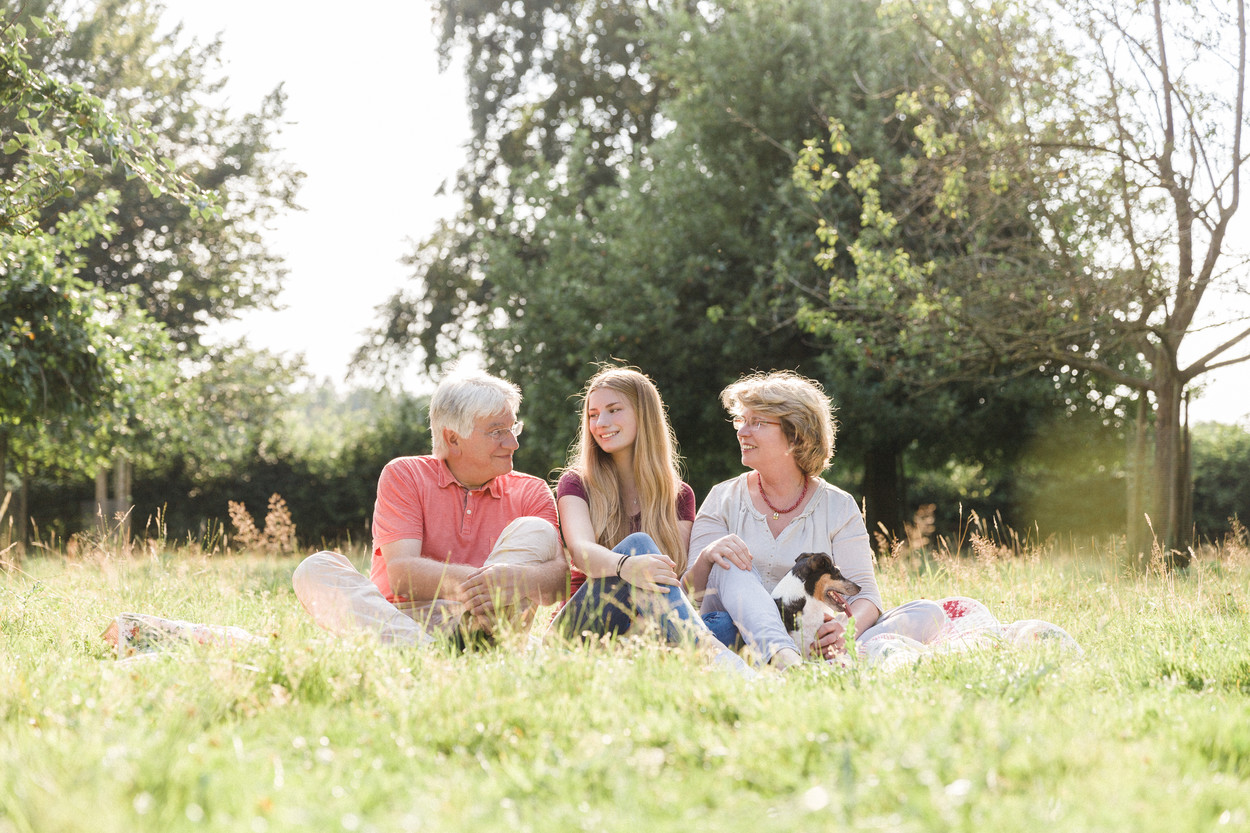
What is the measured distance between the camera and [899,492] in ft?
47.8

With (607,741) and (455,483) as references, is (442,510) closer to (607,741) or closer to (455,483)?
(455,483)

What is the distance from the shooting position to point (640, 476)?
4652mm

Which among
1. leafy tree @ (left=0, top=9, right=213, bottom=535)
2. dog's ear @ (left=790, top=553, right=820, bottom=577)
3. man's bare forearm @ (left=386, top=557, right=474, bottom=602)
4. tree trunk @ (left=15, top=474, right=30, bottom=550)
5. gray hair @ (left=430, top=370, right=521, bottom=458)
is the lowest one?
tree trunk @ (left=15, top=474, right=30, bottom=550)

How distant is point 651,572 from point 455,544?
122 cm

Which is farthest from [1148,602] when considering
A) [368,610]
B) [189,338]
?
[189,338]

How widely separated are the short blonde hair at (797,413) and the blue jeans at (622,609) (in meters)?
1.05

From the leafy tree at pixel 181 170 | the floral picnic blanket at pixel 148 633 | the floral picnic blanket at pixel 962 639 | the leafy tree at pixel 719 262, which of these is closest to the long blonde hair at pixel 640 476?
the floral picnic blanket at pixel 962 639

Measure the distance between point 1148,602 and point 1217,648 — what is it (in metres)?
1.42

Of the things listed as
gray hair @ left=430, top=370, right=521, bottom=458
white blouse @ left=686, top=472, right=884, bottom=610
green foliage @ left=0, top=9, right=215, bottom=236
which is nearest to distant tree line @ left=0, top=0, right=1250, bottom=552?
green foliage @ left=0, top=9, right=215, bottom=236

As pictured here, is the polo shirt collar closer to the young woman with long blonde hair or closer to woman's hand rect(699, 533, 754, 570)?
the young woman with long blonde hair

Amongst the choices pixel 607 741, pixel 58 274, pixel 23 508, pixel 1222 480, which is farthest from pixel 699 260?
pixel 23 508

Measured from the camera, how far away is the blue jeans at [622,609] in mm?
3705

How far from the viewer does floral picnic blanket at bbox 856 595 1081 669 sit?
371 cm

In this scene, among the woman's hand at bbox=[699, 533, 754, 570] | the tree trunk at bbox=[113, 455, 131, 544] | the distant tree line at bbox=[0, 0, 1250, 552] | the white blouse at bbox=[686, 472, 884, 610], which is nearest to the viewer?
the woman's hand at bbox=[699, 533, 754, 570]
